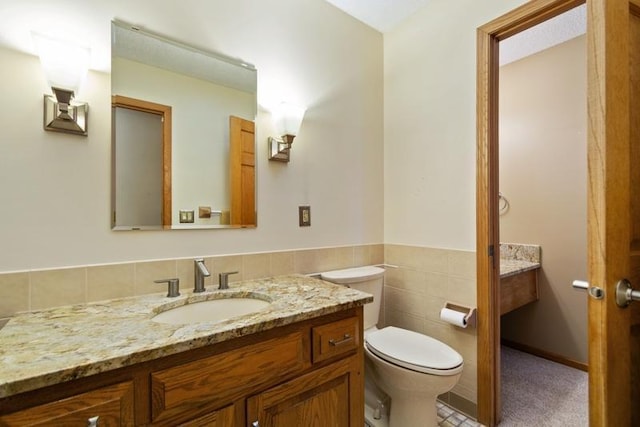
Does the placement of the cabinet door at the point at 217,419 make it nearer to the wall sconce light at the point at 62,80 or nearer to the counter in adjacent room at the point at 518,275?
the wall sconce light at the point at 62,80

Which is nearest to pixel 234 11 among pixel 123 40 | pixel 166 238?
pixel 123 40

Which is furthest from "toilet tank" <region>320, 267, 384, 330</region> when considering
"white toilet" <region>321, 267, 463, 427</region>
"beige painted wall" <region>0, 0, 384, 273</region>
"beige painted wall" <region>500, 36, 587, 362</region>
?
"beige painted wall" <region>500, 36, 587, 362</region>

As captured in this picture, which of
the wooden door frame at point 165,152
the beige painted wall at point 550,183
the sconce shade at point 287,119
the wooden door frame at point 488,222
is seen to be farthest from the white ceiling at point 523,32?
the wooden door frame at point 165,152

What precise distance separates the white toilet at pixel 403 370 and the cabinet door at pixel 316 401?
0.29m

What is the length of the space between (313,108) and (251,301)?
117 centimetres

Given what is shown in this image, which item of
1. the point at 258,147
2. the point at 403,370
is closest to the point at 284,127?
the point at 258,147

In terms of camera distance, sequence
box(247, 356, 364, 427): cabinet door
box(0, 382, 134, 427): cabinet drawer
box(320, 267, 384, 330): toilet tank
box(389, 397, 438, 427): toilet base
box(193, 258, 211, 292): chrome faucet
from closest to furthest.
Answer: box(0, 382, 134, 427): cabinet drawer → box(247, 356, 364, 427): cabinet door → box(193, 258, 211, 292): chrome faucet → box(389, 397, 438, 427): toilet base → box(320, 267, 384, 330): toilet tank

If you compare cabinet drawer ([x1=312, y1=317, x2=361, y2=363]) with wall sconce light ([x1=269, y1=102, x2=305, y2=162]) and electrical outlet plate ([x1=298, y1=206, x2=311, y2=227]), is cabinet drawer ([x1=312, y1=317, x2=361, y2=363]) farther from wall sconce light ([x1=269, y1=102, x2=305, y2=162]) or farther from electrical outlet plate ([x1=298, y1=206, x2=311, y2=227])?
wall sconce light ([x1=269, y1=102, x2=305, y2=162])

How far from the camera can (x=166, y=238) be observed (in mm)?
1346

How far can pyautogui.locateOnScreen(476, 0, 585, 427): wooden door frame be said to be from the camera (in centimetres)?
161

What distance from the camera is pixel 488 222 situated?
1.61m

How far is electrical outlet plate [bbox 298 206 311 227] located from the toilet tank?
0.31 m

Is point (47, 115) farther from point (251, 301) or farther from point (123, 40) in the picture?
point (251, 301)

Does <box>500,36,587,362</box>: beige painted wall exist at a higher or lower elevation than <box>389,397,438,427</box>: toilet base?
higher
